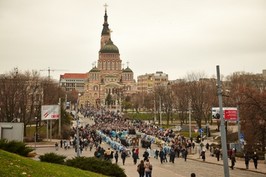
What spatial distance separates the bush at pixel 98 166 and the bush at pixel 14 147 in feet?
6.84

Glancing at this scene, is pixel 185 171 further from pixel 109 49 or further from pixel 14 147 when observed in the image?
pixel 109 49

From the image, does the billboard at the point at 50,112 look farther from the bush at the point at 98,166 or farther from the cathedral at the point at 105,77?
the cathedral at the point at 105,77

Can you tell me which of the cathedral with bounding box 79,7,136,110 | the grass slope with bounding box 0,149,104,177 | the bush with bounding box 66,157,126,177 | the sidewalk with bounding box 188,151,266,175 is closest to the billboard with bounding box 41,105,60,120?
the sidewalk with bounding box 188,151,266,175

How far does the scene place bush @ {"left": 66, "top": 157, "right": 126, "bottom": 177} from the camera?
54.0 feet

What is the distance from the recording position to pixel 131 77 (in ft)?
601

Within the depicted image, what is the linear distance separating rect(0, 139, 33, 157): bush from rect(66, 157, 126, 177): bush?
2084 mm

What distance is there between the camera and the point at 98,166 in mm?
16688

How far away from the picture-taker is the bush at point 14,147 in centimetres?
1617

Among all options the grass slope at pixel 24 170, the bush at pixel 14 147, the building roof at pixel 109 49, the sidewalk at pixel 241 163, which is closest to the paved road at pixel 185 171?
the sidewalk at pixel 241 163

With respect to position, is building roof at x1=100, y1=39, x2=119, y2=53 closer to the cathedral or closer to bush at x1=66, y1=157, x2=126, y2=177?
the cathedral

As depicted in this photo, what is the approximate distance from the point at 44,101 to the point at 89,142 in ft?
86.5

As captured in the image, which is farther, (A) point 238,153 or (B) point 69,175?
(A) point 238,153

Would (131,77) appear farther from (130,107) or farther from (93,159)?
(93,159)

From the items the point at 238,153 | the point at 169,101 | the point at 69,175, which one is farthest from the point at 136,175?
the point at 169,101
